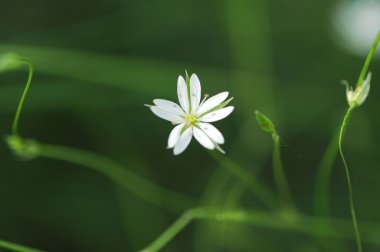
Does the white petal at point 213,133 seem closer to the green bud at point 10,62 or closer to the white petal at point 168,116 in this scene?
the white petal at point 168,116

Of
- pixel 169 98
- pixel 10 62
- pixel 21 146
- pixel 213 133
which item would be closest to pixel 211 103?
pixel 213 133

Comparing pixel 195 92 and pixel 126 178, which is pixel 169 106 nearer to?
pixel 195 92

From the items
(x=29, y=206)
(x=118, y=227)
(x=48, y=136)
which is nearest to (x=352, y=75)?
(x=118, y=227)

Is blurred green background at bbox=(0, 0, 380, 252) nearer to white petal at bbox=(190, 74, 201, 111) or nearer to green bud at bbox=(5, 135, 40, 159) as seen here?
green bud at bbox=(5, 135, 40, 159)

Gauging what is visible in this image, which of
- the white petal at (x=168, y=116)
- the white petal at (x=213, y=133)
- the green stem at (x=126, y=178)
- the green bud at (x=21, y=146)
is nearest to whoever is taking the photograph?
the white petal at (x=213, y=133)

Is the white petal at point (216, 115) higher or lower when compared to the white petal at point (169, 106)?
lower

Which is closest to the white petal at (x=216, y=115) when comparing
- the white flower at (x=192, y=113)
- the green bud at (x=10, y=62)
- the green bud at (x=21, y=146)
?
the white flower at (x=192, y=113)
